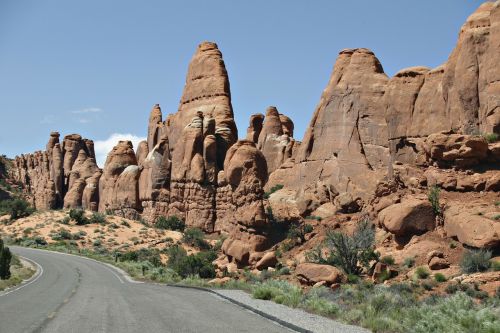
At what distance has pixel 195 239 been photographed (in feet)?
175

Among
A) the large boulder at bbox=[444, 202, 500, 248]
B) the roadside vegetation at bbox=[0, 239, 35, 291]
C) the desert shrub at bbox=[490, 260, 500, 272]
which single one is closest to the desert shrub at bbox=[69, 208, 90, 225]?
the roadside vegetation at bbox=[0, 239, 35, 291]

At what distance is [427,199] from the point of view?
27984mm

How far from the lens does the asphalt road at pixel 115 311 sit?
1235cm

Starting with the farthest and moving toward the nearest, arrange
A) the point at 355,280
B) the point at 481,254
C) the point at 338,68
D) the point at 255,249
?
the point at 338,68
the point at 255,249
the point at 355,280
the point at 481,254

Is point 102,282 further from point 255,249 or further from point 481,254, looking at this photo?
point 481,254

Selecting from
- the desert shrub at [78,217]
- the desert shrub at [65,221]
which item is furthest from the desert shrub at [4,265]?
the desert shrub at [65,221]

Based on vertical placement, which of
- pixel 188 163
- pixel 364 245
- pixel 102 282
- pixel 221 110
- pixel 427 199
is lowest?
pixel 102 282

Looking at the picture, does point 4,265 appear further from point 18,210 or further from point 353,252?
point 18,210

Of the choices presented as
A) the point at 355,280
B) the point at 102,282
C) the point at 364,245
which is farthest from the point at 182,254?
the point at 355,280

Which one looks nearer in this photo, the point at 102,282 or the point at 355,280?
the point at 355,280

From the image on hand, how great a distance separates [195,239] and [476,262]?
1414 inches

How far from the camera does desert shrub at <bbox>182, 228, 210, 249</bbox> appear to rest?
52.9 m

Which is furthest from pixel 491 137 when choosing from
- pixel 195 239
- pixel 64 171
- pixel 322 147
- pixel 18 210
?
pixel 64 171

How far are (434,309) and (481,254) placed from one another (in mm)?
10041
